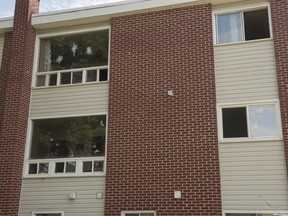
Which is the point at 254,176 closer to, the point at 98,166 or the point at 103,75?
the point at 98,166

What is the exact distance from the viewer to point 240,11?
12.0m

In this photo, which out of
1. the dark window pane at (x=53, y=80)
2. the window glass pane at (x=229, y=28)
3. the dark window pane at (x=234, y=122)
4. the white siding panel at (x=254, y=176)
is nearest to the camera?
the white siding panel at (x=254, y=176)

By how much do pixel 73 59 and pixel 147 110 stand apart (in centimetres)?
348

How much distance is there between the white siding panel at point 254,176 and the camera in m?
10.1

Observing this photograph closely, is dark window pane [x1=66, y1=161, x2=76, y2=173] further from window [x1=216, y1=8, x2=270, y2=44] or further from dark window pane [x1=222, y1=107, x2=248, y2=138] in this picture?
window [x1=216, y1=8, x2=270, y2=44]

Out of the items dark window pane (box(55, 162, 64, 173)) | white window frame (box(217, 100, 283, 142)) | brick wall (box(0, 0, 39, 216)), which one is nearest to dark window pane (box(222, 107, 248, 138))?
white window frame (box(217, 100, 283, 142))

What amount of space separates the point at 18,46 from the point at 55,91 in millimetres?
2048

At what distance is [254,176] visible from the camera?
10.3m

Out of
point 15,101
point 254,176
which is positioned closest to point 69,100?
point 15,101

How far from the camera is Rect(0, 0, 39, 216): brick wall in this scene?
11.9m

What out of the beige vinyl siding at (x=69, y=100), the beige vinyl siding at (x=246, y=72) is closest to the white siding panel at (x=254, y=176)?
the beige vinyl siding at (x=246, y=72)

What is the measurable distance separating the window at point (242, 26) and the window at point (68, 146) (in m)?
4.57

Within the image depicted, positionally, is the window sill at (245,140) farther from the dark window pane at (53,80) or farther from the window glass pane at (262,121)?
the dark window pane at (53,80)

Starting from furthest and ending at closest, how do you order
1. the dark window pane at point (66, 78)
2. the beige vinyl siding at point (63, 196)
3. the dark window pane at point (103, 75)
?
1. the dark window pane at point (66, 78)
2. the dark window pane at point (103, 75)
3. the beige vinyl siding at point (63, 196)
